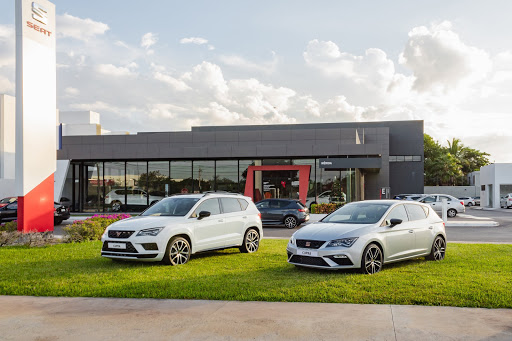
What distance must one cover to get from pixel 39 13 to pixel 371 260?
13.9 metres

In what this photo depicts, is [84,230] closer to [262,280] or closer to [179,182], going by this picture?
[262,280]

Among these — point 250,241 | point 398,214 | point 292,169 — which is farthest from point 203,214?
point 292,169

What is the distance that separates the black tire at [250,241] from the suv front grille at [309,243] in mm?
3198

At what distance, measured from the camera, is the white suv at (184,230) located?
10.7m

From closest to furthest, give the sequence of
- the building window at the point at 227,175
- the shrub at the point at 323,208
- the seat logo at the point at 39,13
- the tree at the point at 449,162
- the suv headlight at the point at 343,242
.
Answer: the suv headlight at the point at 343,242 < the seat logo at the point at 39,13 < the shrub at the point at 323,208 < the building window at the point at 227,175 < the tree at the point at 449,162

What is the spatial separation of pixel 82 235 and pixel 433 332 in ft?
42.8

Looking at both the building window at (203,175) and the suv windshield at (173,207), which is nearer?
the suv windshield at (173,207)

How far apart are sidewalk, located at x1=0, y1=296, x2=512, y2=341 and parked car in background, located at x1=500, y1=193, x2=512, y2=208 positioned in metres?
45.0

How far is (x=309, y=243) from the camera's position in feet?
32.6

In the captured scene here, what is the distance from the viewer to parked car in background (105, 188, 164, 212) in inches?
1336

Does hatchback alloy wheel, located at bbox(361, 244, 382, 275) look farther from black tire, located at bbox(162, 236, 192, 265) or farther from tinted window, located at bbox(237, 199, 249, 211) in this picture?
tinted window, located at bbox(237, 199, 249, 211)

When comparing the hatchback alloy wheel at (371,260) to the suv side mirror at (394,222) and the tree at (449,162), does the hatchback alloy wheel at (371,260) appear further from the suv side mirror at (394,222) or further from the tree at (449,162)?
the tree at (449,162)

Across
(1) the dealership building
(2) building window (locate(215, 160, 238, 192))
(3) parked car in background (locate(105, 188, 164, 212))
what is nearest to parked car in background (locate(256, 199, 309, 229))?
(1) the dealership building

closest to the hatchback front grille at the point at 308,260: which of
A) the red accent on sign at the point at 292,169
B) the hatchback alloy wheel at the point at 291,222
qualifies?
the hatchback alloy wheel at the point at 291,222
